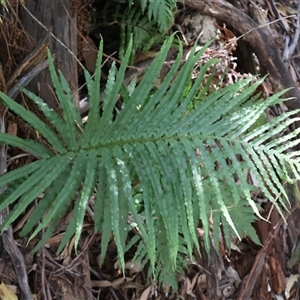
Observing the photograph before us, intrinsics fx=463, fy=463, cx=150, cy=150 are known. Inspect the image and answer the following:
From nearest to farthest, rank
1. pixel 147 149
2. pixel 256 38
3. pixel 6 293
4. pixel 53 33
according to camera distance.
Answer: pixel 147 149
pixel 6 293
pixel 53 33
pixel 256 38

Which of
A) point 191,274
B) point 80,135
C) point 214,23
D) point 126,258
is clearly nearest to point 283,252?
point 191,274

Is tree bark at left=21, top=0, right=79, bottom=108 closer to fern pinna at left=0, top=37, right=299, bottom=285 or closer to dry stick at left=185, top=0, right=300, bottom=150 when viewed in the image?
fern pinna at left=0, top=37, right=299, bottom=285

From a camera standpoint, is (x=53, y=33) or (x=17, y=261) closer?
(x=17, y=261)

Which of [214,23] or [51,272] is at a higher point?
[214,23]

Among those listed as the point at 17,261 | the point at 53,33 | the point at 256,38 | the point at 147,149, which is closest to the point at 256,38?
the point at 256,38

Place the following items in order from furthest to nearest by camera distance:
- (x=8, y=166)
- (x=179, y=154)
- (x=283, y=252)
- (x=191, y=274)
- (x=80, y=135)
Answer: (x=283, y=252)
(x=191, y=274)
(x=8, y=166)
(x=80, y=135)
(x=179, y=154)

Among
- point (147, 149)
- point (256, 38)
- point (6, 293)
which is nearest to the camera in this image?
point (147, 149)

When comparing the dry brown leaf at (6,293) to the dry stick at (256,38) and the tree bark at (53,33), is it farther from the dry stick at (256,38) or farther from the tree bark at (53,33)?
the dry stick at (256,38)

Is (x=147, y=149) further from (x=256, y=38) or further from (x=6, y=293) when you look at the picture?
(x=256, y=38)

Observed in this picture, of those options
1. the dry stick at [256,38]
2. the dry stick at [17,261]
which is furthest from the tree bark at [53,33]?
the dry stick at [256,38]

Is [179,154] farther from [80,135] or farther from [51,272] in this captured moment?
[51,272]

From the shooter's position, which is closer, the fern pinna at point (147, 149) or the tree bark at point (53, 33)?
the fern pinna at point (147, 149)
